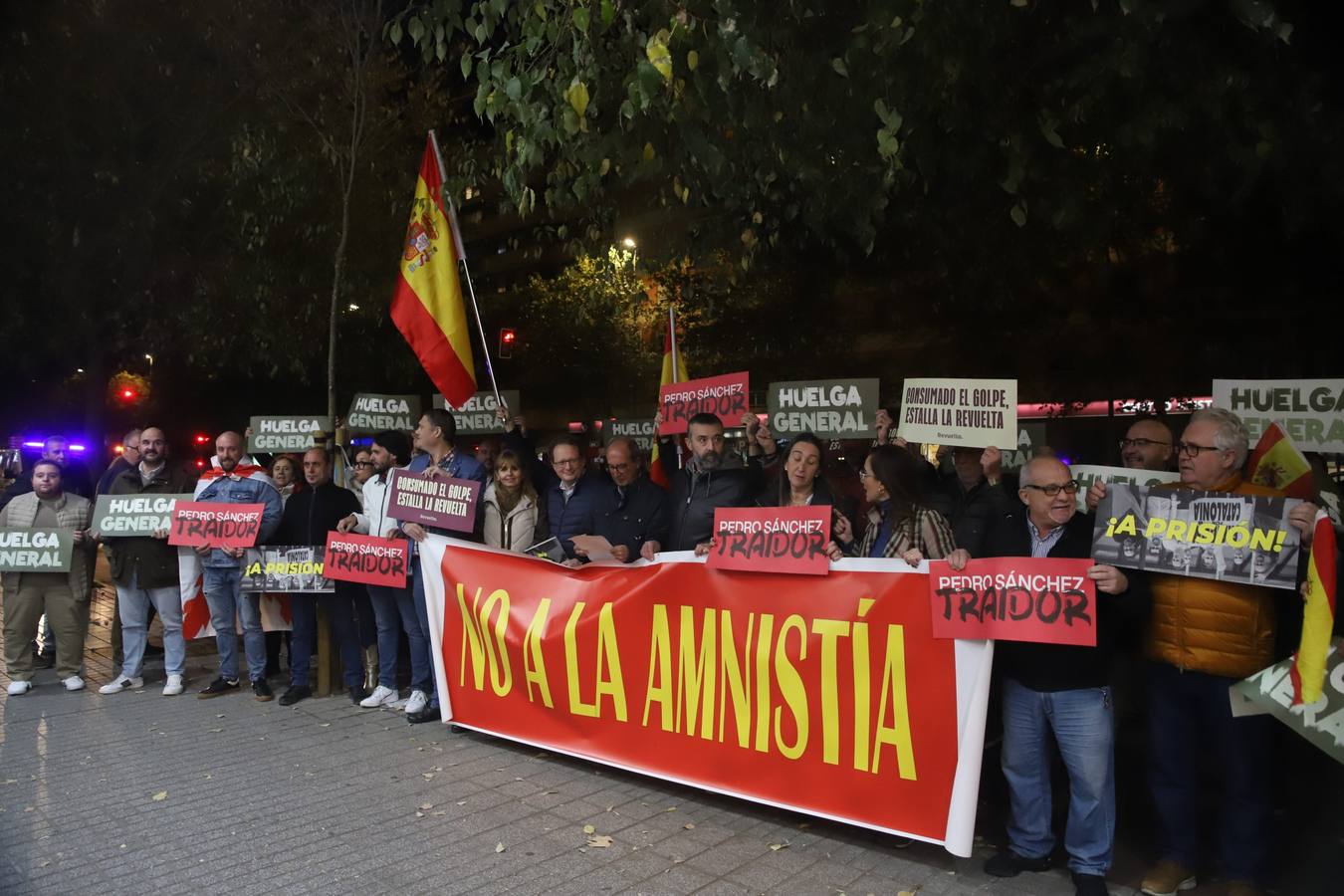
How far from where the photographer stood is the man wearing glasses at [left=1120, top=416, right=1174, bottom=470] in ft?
18.5

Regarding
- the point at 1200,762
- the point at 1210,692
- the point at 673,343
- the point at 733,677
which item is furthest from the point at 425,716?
the point at 1210,692

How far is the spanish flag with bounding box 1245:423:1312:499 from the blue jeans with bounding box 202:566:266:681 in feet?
23.0

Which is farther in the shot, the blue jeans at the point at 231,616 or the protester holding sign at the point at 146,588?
the protester holding sign at the point at 146,588

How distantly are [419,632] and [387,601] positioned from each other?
15.7 inches

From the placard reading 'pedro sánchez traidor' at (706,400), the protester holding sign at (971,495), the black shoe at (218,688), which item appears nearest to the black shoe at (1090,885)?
the protester holding sign at (971,495)

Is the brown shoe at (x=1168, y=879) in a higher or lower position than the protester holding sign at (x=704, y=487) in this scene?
lower

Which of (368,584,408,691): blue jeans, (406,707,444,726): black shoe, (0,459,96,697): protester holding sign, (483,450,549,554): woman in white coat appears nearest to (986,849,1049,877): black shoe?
(483,450,549,554): woman in white coat

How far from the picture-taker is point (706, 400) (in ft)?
22.9

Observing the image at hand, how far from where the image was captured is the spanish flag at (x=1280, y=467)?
4277 mm

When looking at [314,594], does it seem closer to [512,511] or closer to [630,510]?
[512,511]

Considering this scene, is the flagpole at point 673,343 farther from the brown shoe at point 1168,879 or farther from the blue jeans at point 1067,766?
the brown shoe at point 1168,879

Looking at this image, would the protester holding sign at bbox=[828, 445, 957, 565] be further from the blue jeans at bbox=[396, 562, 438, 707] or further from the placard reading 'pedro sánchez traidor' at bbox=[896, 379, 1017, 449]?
the blue jeans at bbox=[396, 562, 438, 707]

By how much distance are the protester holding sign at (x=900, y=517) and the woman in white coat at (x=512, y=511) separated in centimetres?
255

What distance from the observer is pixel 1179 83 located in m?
4.92
